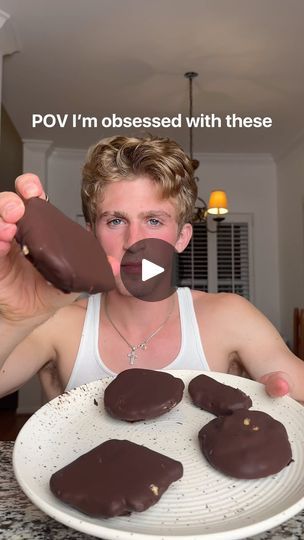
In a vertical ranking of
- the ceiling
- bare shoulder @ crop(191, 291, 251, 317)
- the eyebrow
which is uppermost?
the ceiling

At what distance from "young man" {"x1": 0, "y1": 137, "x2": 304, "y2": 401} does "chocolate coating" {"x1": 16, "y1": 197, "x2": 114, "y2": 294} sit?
0.40 m

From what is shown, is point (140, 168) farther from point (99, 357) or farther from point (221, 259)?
point (221, 259)

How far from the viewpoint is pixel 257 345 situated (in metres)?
1.08

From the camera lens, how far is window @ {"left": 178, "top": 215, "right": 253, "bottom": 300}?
5.73m

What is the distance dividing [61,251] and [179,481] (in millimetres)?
288

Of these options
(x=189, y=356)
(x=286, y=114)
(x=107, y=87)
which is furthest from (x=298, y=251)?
(x=189, y=356)

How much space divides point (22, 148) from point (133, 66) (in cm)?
205

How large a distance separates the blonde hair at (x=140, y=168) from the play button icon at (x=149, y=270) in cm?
15

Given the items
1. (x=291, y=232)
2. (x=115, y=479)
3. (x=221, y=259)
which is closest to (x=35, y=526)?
(x=115, y=479)

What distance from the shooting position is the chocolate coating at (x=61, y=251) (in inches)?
21.4

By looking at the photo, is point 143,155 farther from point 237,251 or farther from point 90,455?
point 237,251

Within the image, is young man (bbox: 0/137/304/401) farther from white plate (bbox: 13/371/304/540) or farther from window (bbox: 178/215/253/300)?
window (bbox: 178/215/253/300)

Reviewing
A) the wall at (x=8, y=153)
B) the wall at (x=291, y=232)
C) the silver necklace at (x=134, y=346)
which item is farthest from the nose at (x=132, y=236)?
the wall at (x=291, y=232)

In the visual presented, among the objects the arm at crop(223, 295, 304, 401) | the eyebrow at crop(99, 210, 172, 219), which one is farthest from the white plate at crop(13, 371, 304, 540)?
the eyebrow at crop(99, 210, 172, 219)
